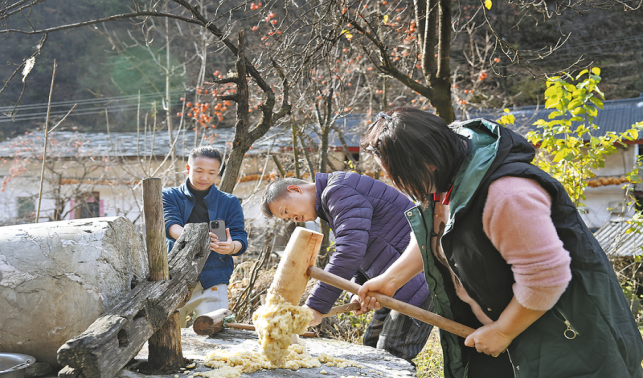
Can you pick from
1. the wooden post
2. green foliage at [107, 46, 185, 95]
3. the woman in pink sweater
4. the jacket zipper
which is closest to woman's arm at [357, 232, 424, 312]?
the woman in pink sweater

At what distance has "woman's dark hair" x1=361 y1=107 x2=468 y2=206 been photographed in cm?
166

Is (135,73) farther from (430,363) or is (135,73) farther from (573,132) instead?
(430,363)

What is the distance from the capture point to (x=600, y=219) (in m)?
14.4

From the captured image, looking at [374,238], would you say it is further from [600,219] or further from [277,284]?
[600,219]

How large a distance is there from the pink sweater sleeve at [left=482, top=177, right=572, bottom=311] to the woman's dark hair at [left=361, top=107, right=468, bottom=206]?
0.20 metres

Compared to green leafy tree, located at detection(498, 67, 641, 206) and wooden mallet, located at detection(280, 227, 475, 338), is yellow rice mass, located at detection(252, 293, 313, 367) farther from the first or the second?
green leafy tree, located at detection(498, 67, 641, 206)

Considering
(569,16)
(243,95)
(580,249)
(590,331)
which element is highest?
(569,16)

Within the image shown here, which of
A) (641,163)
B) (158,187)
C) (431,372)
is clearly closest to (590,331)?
(158,187)

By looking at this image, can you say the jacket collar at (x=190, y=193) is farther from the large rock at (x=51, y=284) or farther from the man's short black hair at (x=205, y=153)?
the large rock at (x=51, y=284)

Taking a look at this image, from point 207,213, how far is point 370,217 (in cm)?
165

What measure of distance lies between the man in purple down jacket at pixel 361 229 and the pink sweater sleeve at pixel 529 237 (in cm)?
120

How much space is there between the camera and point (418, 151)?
166 centimetres

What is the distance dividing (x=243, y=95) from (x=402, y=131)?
3.12 metres

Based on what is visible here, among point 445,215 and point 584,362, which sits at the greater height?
point 445,215
